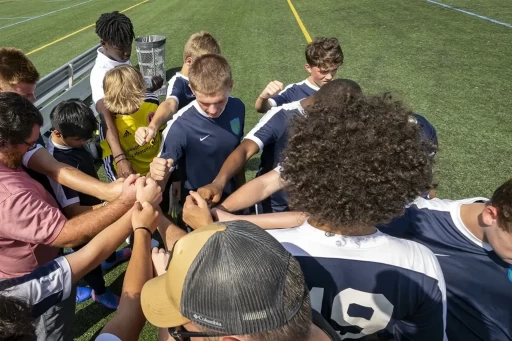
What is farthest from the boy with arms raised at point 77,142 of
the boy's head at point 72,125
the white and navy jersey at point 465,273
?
the white and navy jersey at point 465,273

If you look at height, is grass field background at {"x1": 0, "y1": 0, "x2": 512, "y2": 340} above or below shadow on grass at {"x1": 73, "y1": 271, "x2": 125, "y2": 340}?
above

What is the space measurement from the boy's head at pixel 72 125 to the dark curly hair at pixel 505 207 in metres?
3.03

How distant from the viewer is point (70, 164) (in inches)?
133

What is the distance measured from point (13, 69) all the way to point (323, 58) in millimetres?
2733

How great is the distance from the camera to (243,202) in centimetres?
250

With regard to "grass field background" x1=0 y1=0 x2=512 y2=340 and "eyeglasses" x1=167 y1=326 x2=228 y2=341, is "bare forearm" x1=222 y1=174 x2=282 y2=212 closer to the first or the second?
"grass field background" x1=0 y1=0 x2=512 y2=340

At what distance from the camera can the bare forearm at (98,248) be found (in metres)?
2.04

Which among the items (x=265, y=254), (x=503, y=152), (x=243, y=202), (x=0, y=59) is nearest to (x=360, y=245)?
(x=265, y=254)

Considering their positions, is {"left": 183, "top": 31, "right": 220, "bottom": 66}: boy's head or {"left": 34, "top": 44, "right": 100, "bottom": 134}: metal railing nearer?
{"left": 183, "top": 31, "right": 220, "bottom": 66}: boy's head

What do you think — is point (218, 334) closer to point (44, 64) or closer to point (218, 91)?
point (218, 91)

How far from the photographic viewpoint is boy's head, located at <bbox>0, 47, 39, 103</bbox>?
3178 mm

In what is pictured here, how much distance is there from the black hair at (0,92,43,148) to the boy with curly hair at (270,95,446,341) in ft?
5.41

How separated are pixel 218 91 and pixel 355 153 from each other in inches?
69.3

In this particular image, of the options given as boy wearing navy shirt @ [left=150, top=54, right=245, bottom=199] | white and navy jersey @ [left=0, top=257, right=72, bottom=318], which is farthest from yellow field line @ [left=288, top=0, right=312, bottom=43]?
white and navy jersey @ [left=0, top=257, right=72, bottom=318]
